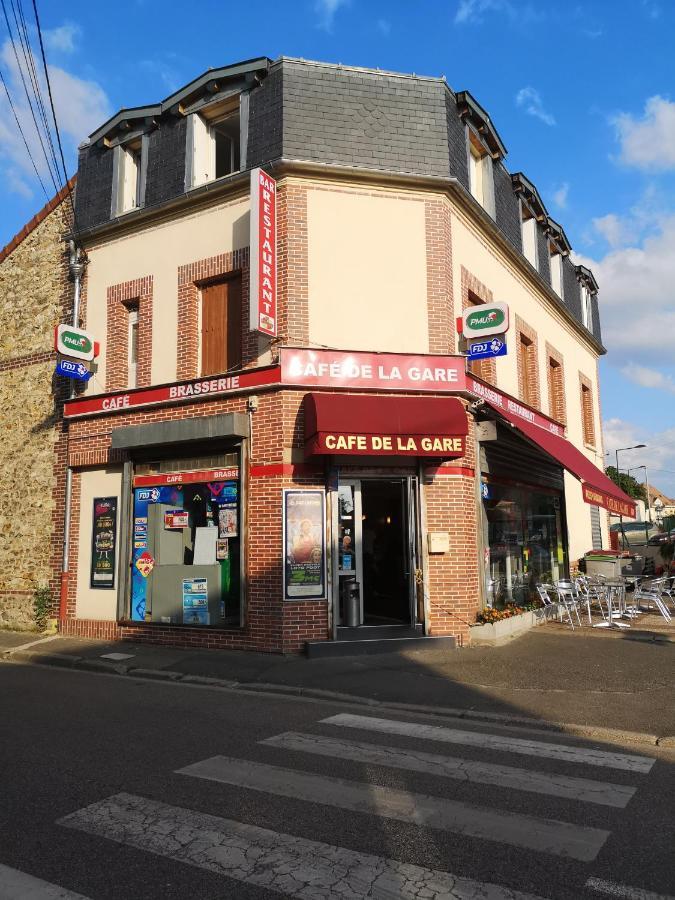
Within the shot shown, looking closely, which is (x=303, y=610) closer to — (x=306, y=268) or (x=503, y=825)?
(x=306, y=268)

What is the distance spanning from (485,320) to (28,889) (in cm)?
1022

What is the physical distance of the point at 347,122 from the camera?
38.2ft

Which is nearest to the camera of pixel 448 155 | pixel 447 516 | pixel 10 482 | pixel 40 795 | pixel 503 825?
pixel 503 825

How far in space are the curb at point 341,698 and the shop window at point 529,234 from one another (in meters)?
11.8

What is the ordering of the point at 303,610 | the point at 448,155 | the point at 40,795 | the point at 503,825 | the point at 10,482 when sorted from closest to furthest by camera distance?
the point at 503,825 < the point at 40,795 < the point at 303,610 < the point at 448,155 < the point at 10,482

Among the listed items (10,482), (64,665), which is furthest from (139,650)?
(10,482)

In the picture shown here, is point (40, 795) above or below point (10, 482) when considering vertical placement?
below

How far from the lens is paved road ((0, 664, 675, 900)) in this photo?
344cm

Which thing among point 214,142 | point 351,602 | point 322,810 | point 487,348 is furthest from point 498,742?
point 214,142

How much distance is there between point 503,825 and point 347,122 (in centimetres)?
1092

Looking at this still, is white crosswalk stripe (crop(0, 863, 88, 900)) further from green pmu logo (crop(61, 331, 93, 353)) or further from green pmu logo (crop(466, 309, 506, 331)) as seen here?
green pmu logo (crop(61, 331, 93, 353))

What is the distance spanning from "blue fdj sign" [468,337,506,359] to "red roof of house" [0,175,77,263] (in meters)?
9.01

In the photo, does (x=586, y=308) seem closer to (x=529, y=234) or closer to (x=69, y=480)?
(x=529, y=234)

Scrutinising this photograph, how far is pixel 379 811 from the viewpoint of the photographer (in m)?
4.34
